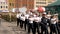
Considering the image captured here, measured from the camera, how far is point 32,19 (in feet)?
40.1

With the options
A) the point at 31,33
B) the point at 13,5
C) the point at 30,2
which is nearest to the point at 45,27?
the point at 31,33

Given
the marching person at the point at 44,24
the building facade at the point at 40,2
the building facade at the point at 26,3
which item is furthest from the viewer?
the building facade at the point at 40,2

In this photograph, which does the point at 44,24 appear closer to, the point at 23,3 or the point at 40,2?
the point at 23,3

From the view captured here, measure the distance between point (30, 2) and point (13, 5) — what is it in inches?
378

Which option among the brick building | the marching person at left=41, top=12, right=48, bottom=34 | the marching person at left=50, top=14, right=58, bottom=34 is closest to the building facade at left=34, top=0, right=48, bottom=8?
the brick building

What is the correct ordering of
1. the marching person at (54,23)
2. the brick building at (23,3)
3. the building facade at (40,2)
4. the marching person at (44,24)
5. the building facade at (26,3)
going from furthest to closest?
the building facade at (40,2), the building facade at (26,3), the brick building at (23,3), the marching person at (54,23), the marching person at (44,24)

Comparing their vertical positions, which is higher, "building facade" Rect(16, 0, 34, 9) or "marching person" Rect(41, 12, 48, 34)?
"building facade" Rect(16, 0, 34, 9)

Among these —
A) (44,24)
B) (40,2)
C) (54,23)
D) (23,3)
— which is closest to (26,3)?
(23,3)

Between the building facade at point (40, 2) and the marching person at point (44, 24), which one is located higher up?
the building facade at point (40, 2)

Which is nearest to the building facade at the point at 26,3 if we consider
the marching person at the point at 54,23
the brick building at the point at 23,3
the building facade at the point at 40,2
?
the brick building at the point at 23,3

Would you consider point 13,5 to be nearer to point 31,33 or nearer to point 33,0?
point 33,0

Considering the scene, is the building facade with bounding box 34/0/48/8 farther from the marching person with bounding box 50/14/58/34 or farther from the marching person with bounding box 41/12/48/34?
the marching person with bounding box 41/12/48/34

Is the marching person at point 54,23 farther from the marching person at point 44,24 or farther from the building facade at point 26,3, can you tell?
the building facade at point 26,3

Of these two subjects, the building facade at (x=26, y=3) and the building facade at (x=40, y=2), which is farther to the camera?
the building facade at (x=40, y=2)
